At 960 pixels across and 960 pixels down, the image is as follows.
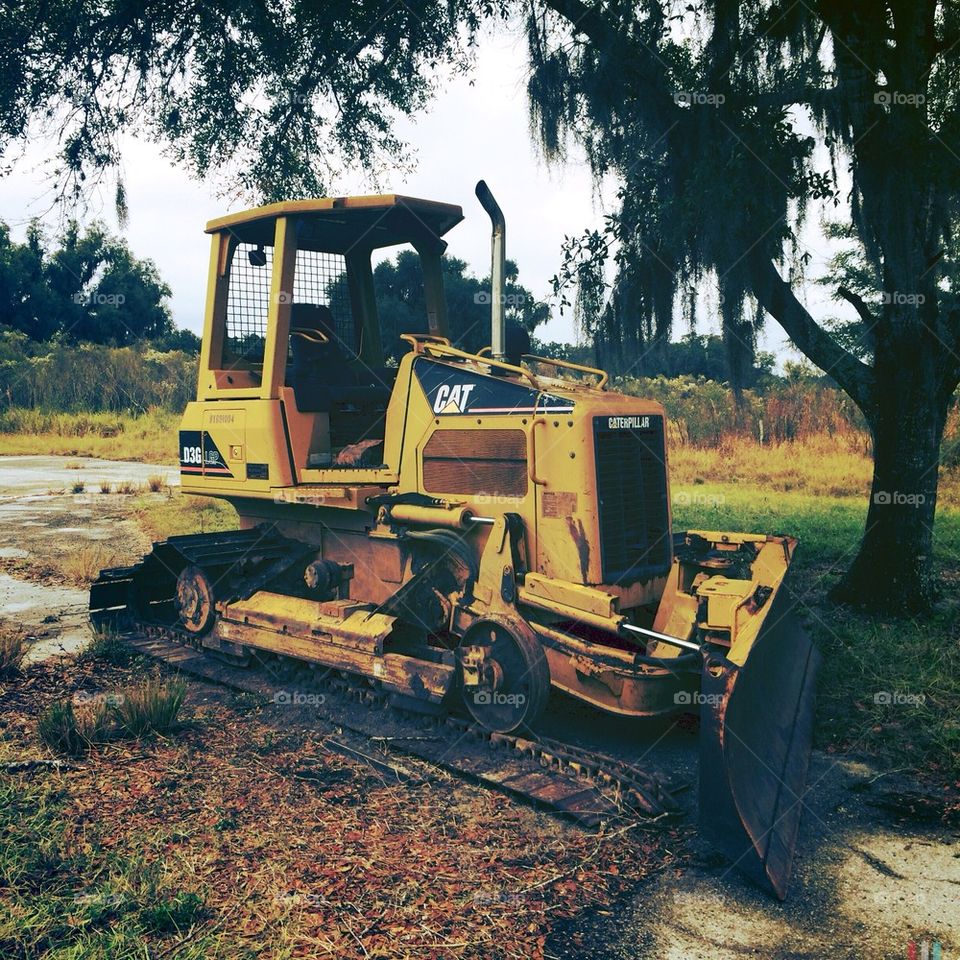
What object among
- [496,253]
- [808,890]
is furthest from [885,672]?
[496,253]

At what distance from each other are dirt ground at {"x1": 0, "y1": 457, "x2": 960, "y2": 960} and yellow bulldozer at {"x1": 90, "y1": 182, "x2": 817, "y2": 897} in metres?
0.19

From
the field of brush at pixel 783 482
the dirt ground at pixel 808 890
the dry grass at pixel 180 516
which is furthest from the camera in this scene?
the dry grass at pixel 180 516

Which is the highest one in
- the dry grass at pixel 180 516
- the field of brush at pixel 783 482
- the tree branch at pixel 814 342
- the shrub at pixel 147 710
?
the tree branch at pixel 814 342

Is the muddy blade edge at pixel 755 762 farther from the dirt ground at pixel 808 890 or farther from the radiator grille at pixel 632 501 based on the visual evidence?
the radiator grille at pixel 632 501

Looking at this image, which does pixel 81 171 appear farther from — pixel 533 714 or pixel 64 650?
pixel 533 714

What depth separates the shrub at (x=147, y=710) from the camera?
5672 mm

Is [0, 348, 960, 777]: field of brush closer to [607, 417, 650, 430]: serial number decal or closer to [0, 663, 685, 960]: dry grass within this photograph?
[607, 417, 650, 430]: serial number decal

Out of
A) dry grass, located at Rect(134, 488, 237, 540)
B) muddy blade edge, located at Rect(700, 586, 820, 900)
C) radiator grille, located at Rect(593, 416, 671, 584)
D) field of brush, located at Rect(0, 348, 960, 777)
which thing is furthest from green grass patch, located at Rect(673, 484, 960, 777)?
dry grass, located at Rect(134, 488, 237, 540)

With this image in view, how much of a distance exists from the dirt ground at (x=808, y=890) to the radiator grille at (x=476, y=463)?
1562 millimetres

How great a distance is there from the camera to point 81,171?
370 inches

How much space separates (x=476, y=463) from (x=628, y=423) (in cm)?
103

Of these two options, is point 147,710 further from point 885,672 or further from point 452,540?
point 885,672

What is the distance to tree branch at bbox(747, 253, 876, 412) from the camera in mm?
8531

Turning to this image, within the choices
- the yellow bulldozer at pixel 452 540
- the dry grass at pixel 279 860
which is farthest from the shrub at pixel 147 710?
the yellow bulldozer at pixel 452 540
